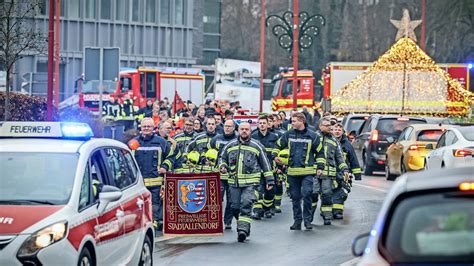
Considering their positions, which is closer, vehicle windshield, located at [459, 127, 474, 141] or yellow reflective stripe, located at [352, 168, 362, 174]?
yellow reflective stripe, located at [352, 168, 362, 174]

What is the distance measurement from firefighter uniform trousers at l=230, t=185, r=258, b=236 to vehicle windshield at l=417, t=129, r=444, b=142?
11189mm

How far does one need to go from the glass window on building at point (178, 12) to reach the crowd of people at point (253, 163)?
162ft

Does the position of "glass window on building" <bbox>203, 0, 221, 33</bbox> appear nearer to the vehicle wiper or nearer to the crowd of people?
the crowd of people

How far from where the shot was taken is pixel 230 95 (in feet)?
224

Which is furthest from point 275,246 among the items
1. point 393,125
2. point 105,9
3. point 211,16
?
point 211,16

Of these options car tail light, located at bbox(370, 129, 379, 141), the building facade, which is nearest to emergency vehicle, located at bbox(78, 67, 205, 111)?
the building facade

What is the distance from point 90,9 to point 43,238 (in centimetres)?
5465

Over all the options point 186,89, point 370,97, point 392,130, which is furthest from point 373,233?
point 186,89

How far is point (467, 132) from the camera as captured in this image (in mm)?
21297

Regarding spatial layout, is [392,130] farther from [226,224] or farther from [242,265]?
[242,265]

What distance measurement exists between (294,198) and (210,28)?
8167 centimetres

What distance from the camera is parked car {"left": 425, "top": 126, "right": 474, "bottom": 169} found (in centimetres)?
2038

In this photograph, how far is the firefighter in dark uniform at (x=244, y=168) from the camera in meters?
16.7

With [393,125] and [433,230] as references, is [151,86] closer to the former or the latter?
[393,125]
